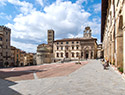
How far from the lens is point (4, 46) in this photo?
3884 cm

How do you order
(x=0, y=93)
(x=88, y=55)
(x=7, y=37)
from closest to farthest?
(x=0, y=93) → (x=7, y=37) → (x=88, y=55)

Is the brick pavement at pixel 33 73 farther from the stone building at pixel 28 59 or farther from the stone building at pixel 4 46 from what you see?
the stone building at pixel 28 59

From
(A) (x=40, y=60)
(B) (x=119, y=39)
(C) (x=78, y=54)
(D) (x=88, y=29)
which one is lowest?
(A) (x=40, y=60)

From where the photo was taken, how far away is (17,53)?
52.8m

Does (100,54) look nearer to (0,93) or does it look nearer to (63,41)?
(63,41)

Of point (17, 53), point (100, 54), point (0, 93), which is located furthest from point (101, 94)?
point (100, 54)

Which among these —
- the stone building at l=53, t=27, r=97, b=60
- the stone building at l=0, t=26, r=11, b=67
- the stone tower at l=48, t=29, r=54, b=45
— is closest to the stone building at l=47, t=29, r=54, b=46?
the stone tower at l=48, t=29, r=54, b=45

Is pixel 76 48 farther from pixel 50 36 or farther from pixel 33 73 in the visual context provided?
pixel 33 73

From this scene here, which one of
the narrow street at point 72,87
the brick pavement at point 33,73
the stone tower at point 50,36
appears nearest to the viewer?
the narrow street at point 72,87

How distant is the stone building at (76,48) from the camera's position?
4873cm

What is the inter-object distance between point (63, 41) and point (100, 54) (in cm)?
2780

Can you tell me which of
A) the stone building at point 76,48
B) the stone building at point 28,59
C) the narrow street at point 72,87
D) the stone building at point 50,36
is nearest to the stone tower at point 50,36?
the stone building at point 50,36

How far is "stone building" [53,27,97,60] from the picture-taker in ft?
160

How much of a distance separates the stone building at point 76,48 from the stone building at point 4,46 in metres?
24.1
